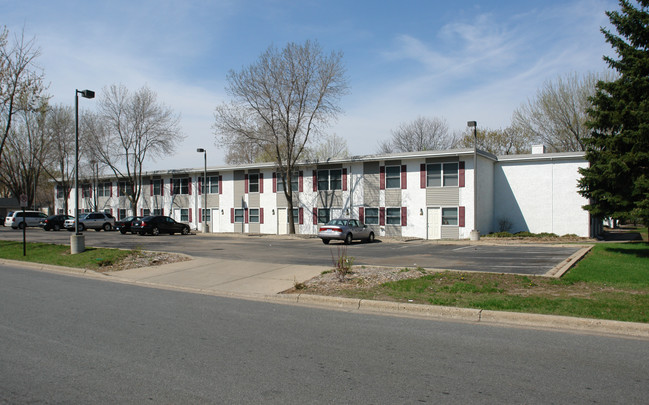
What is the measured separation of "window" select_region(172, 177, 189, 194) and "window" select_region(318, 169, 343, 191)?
Answer: 14936 mm

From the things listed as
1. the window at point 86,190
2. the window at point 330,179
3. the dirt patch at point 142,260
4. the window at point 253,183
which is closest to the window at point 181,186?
the window at point 253,183

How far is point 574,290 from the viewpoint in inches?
383

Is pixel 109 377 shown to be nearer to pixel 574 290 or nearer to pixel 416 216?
pixel 574 290

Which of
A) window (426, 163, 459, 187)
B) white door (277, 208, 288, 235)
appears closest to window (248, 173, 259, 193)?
white door (277, 208, 288, 235)

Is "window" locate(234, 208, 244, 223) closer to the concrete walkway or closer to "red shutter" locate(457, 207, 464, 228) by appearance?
"red shutter" locate(457, 207, 464, 228)

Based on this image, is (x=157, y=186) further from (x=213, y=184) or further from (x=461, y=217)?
(x=461, y=217)

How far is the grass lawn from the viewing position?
8.14 meters

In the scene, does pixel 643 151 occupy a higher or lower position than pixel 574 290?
higher

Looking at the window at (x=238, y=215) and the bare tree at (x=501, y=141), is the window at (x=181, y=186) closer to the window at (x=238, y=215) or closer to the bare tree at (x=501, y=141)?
the window at (x=238, y=215)

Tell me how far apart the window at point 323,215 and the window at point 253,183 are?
21.5ft

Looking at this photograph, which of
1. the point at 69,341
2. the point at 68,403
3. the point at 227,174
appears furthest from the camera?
the point at 227,174

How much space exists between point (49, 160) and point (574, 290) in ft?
194

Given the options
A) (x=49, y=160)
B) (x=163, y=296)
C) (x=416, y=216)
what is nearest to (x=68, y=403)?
(x=163, y=296)

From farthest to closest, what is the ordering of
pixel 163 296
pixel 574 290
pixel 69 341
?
pixel 163 296 < pixel 574 290 < pixel 69 341
